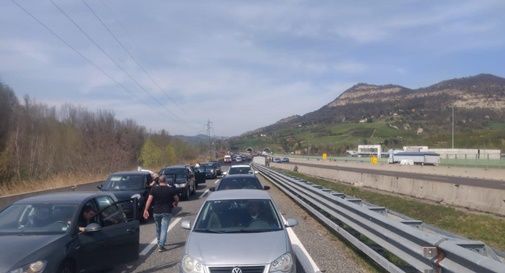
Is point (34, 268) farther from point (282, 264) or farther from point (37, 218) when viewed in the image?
point (282, 264)

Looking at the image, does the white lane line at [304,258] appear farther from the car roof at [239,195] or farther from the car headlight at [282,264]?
the car headlight at [282,264]

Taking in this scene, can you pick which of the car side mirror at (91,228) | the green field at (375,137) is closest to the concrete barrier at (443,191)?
the car side mirror at (91,228)

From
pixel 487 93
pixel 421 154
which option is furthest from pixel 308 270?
pixel 487 93

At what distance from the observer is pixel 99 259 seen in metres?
8.80

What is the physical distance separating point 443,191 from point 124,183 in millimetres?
12459

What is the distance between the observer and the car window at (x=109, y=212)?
955 centimetres

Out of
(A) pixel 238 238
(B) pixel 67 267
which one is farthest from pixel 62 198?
(A) pixel 238 238

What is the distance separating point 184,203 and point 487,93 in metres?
185

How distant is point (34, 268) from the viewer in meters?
6.93

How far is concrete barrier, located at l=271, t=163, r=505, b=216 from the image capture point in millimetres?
18766

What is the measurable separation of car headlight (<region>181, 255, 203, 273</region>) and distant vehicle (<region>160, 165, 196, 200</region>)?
18.6 m

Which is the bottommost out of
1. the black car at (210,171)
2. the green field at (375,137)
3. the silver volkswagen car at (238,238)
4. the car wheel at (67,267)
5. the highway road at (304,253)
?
the black car at (210,171)

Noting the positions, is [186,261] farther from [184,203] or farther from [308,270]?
[184,203]

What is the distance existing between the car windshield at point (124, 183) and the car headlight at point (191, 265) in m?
11.6
